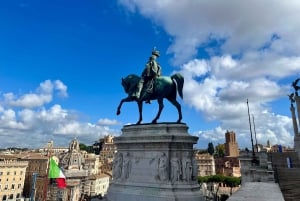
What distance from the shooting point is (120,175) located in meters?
15.2

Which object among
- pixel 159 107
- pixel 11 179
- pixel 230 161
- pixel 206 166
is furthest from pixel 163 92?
pixel 230 161

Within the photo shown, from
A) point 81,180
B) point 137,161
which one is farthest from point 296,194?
point 81,180

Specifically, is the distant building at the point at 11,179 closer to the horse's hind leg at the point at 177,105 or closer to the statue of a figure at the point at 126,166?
the statue of a figure at the point at 126,166

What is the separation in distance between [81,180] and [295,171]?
6370 centimetres

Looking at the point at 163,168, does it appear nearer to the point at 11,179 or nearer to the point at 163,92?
the point at 163,92

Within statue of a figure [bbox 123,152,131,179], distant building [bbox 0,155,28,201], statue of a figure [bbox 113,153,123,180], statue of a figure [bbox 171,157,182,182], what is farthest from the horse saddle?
distant building [bbox 0,155,28,201]

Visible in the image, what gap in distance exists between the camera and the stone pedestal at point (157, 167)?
1318 centimetres

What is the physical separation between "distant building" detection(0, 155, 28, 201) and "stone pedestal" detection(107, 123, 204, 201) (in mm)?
63940

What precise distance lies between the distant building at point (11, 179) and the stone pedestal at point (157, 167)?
63940mm

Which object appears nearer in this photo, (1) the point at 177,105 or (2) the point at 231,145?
(1) the point at 177,105

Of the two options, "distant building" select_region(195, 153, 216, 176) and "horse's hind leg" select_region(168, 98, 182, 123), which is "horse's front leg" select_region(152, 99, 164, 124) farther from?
"distant building" select_region(195, 153, 216, 176)

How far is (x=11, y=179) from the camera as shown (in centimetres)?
6950

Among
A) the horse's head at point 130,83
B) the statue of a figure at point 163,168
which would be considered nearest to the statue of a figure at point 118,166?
the statue of a figure at point 163,168

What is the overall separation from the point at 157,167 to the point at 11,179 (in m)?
70.0
